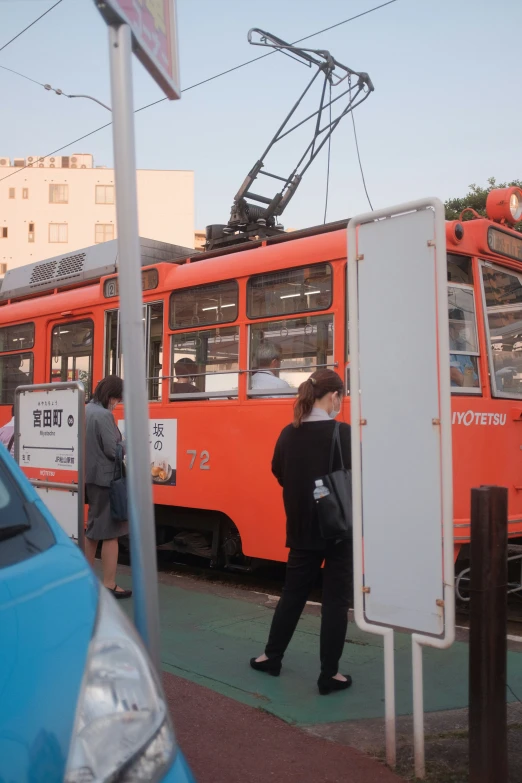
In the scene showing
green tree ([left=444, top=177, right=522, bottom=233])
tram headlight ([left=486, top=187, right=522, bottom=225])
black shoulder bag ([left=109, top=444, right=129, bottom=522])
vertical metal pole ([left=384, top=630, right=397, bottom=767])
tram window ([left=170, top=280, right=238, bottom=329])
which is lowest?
vertical metal pole ([left=384, top=630, right=397, bottom=767])

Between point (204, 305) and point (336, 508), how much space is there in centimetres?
338

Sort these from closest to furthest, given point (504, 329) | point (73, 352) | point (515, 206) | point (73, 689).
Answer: point (73, 689), point (504, 329), point (515, 206), point (73, 352)

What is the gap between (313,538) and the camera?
180 inches

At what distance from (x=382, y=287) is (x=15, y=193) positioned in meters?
50.9

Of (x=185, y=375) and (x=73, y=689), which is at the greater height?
(x=185, y=375)

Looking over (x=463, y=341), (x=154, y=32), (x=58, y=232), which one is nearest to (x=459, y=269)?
(x=463, y=341)

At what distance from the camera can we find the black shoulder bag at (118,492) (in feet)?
20.7

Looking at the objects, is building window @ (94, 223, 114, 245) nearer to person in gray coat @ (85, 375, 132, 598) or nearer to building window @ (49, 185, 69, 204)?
building window @ (49, 185, 69, 204)

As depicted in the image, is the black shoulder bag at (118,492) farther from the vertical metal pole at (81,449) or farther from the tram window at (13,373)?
the tram window at (13,373)

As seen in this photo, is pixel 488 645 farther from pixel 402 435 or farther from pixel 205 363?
pixel 205 363

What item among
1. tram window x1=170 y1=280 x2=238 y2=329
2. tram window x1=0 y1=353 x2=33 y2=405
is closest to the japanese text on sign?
tram window x1=170 y1=280 x2=238 y2=329

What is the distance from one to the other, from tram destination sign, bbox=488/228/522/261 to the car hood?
5098mm

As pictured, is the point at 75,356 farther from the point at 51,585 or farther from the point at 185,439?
the point at 51,585

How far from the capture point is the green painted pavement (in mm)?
4340
